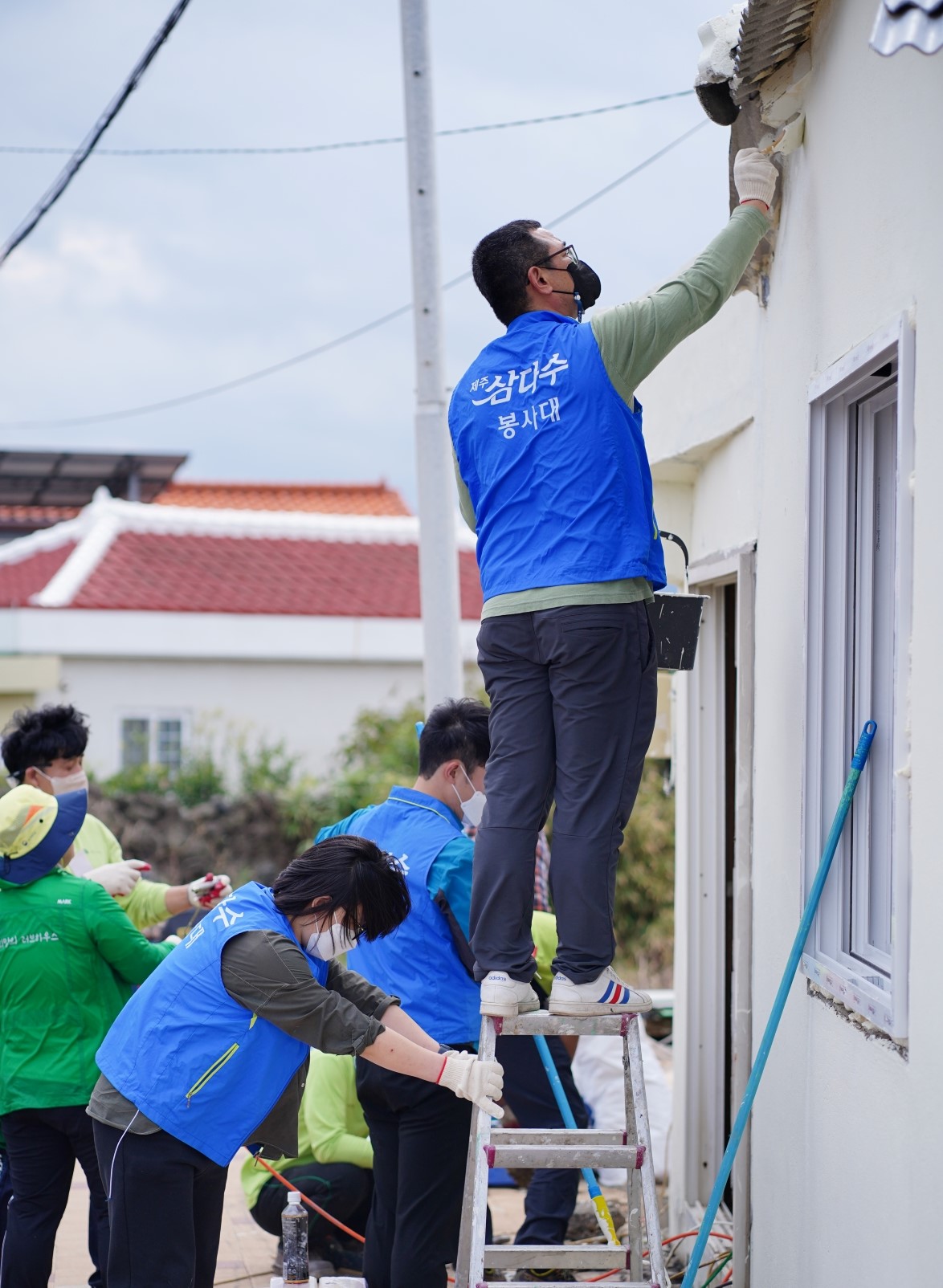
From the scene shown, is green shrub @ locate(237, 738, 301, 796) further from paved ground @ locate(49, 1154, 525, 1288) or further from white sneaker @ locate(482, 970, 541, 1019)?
white sneaker @ locate(482, 970, 541, 1019)

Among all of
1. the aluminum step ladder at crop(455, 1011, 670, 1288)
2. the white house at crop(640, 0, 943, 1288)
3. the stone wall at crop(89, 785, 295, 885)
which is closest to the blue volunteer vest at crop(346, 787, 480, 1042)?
the aluminum step ladder at crop(455, 1011, 670, 1288)

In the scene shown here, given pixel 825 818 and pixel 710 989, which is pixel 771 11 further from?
pixel 710 989

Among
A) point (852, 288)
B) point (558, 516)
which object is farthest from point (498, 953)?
point (852, 288)

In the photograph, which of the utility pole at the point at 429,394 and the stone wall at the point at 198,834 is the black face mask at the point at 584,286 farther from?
the stone wall at the point at 198,834

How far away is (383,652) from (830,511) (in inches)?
487

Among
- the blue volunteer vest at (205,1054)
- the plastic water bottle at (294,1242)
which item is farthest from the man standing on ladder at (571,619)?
the plastic water bottle at (294,1242)

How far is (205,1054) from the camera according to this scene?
325 cm

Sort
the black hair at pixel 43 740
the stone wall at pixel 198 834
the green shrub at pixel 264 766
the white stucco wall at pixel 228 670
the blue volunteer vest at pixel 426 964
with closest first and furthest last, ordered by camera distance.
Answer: the blue volunteer vest at pixel 426 964 → the black hair at pixel 43 740 → the stone wall at pixel 198 834 → the green shrub at pixel 264 766 → the white stucco wall at pixel 228 670

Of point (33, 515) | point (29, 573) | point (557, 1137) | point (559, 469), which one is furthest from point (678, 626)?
point (33, 515)

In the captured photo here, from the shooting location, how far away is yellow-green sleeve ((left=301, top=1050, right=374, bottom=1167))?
525 centimetres

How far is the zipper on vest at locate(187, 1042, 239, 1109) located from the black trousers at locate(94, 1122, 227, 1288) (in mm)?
134

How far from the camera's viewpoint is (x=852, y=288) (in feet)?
9.93

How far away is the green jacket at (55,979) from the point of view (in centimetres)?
409

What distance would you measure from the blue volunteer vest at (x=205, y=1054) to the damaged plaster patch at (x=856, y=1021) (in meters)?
1.19
